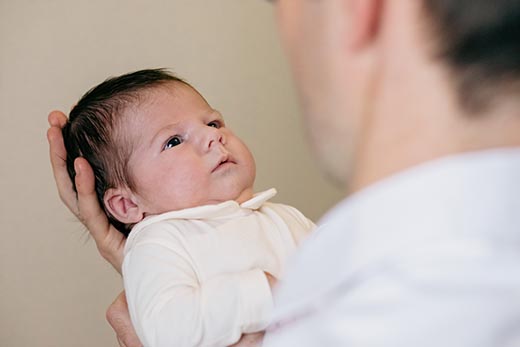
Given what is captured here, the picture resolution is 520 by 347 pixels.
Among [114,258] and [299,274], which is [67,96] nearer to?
[114,258]

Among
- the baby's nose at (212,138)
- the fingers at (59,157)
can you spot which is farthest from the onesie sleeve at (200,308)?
the fingers at (59,157)

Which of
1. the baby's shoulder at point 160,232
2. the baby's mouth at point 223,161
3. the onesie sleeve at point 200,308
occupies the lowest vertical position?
the onesie sleeve at point 200,308

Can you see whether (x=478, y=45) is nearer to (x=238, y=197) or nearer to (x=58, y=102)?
(x=238, y=197)

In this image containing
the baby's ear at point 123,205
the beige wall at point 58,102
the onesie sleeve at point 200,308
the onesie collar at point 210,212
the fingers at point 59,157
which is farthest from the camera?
the beige wall at point 58,102

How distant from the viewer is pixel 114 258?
1415 mm

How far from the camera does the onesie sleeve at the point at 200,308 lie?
106cm

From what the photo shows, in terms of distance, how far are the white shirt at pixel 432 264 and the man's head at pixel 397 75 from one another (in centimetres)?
2

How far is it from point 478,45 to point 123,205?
935mm

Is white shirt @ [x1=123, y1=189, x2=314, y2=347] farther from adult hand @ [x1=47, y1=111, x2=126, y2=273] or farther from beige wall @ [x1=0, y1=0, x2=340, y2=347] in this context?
beige wall @ [x1=0, y1=0, x2=340, y2=347]

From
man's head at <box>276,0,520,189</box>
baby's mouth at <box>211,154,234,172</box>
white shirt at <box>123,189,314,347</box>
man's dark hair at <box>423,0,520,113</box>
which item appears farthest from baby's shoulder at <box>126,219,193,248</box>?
man's dark hair at <box>423,0,520,113</box>

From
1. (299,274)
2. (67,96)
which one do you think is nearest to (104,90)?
(67,96)

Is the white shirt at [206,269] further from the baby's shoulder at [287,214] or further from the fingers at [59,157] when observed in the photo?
the fingers at [59,157]

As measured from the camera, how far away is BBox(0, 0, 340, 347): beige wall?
192 cm

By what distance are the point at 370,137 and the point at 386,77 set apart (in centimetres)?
4
